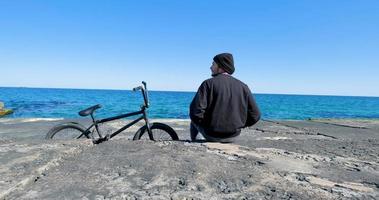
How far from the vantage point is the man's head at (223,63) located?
18.7 ft

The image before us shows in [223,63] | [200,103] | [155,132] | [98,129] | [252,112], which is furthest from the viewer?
[155,132]

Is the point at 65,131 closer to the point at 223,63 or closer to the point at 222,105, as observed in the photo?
the point at 222,105

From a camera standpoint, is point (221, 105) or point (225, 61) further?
point (225, 61)

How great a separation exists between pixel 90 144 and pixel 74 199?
106 inches

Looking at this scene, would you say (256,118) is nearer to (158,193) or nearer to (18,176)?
(158,193)

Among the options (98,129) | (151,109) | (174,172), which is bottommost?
(151,109)

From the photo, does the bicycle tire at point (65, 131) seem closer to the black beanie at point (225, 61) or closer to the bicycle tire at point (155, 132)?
the bicycle tire at point (155, 132)

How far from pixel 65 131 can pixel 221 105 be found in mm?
3000

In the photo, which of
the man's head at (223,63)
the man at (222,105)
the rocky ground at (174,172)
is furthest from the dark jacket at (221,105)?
the rocky ground at (174,172)

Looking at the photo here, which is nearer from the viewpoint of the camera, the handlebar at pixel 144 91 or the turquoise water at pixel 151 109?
the handlebar at pixel 144 91

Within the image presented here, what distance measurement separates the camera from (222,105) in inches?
219

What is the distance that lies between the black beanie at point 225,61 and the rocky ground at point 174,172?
118 centimetres

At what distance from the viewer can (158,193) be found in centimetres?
331

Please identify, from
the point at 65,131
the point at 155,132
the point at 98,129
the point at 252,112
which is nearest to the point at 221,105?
the point at 252,112
